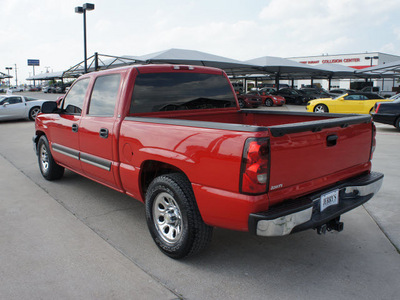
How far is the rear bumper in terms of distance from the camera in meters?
2.57

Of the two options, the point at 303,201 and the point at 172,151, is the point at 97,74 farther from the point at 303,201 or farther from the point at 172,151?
the point at 303,201

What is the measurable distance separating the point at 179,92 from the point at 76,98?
1.63 m

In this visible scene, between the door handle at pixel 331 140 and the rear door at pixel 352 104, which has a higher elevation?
the rear door at pixel 352 104

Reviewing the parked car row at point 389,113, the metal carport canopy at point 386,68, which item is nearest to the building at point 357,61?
the metal carport canopy at point 386,68

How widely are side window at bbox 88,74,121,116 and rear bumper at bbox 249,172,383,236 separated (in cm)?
216

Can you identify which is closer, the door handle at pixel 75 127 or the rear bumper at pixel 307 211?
the rear bumper at pixel 307 211

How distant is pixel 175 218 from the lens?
130 inches

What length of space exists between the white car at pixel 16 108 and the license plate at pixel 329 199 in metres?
16.9

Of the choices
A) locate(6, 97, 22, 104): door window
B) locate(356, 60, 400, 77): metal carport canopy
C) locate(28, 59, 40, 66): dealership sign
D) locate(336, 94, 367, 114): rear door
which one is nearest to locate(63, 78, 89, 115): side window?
locate(6, 97, 22, 104): door window

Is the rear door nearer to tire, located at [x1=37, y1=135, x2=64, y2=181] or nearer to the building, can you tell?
tire, located at [x1=37, y1=135, x2=64, y2=181]

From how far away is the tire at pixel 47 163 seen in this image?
5.67 metres

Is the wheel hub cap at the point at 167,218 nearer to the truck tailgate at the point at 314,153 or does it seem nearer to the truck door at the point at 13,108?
the truck tailgate at the point at 314,153

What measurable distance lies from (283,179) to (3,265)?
2533 mm

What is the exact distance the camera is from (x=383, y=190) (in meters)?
5.36
